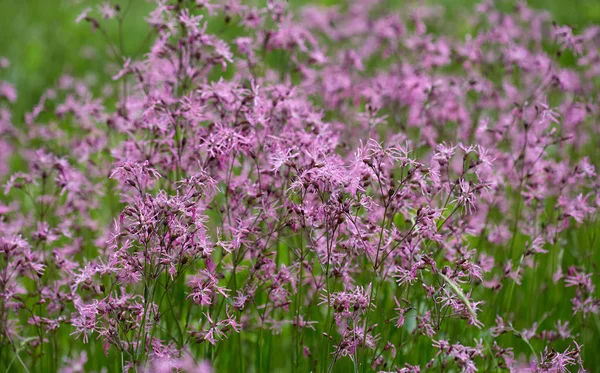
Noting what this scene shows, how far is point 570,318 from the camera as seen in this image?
4594 millimetres

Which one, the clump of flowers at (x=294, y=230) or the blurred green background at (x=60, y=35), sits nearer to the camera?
the clump of flowers at (x=294, y=230)

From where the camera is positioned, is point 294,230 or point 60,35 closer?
point 294,230

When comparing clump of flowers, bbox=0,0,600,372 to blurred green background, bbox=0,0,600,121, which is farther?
blurred green background, bbox=0,0,600,121

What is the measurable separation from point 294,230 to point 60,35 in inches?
386

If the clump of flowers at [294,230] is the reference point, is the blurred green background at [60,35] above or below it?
above

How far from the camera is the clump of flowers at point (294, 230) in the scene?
3.19m

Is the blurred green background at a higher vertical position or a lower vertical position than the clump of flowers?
higher

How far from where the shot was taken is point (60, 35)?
1193 cm

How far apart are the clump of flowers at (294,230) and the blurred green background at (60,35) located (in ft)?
13.3

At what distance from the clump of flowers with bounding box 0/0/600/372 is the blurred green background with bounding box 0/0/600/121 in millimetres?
4046

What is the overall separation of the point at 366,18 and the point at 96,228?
4.05m

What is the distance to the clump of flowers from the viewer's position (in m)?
3.19

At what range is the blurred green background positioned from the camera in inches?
387

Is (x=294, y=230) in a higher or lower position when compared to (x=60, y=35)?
lower
